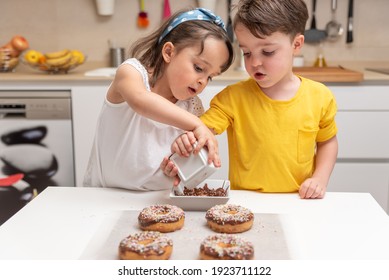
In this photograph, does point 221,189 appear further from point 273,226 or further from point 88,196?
point 88,196

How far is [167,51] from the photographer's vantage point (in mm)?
1297

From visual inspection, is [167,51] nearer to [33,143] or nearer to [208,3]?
[33,143]

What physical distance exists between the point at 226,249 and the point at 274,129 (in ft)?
1.80

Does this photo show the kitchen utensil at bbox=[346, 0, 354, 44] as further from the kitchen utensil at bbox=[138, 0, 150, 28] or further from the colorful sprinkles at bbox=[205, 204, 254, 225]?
the colorful sprinkles at bbox=[205, 204, 254, 225]

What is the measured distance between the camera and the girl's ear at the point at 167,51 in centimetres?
129

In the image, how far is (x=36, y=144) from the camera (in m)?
2.42

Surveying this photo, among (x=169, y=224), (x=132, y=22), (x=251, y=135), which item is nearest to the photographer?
(x=169, y=224)

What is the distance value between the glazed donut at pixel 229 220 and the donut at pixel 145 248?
12 cm

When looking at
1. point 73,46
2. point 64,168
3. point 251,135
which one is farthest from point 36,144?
point 251,135

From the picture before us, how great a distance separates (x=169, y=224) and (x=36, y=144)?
1655 mm

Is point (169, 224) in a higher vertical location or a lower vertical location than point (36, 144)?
higher

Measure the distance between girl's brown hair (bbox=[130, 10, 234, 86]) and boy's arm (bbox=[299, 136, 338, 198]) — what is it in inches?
13.2

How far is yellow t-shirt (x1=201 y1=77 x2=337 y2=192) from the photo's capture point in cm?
129

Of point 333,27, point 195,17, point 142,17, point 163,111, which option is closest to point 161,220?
point 163,111
